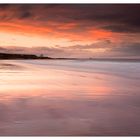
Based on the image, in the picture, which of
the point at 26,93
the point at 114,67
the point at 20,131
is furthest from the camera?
the point at 114,67

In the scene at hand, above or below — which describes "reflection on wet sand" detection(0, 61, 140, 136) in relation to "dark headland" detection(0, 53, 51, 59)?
below

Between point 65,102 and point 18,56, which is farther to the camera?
point 18,56

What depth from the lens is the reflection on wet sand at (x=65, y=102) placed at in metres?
1.72

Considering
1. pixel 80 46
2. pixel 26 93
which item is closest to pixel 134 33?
pixel 80 46

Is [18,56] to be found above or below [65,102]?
above

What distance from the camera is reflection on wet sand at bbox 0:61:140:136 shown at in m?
1.72

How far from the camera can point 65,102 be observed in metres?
1.82

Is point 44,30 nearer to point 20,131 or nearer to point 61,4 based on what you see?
point 61,4

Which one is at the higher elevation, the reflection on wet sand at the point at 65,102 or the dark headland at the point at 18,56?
the dark headland at the point at 18,56

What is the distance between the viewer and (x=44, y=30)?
75.0 inches

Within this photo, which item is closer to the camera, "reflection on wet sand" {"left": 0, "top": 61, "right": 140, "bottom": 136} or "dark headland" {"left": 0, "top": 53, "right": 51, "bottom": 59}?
"reflection on wet sand" {"left": 0, "top": 61, "right": 140, "bottom": 136}

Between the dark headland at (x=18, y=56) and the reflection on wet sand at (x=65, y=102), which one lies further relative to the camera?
the dark headland at (x=18, y=56)

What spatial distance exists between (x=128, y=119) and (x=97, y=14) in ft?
1.71

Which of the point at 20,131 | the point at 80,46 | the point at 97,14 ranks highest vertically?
the point at 97,14
